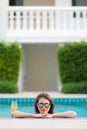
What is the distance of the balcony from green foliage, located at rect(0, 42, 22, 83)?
3.41ft

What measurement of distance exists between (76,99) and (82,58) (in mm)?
2247

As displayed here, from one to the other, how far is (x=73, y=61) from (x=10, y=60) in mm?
2021

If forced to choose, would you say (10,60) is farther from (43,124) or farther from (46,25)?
(43,124)

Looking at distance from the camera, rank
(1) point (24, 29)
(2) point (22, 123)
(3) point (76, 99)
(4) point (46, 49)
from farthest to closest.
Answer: (4) point (46, 49) < (1) point (24, 29) < (3) point (76, 99) < (2) point (22, 123)

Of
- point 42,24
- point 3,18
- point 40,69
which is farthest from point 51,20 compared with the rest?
point 40,69

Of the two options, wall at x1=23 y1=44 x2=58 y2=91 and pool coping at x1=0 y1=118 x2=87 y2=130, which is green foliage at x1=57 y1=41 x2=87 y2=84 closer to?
wall at x1=23 y1=44 x2=58 y2=91

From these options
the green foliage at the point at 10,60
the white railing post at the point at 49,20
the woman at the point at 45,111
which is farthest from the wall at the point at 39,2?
the woman at the point at 45,111

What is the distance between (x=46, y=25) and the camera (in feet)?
48.0

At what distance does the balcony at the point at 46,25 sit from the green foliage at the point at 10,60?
1.04 meters

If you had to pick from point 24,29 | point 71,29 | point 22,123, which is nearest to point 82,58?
point 71,29

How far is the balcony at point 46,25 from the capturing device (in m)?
14.5

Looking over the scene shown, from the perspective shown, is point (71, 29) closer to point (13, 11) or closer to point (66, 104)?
point (13, 11)

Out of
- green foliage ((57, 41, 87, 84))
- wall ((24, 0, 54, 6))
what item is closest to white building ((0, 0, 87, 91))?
green foliage ((57, 41, 87, 84))

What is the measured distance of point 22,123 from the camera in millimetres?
3189
